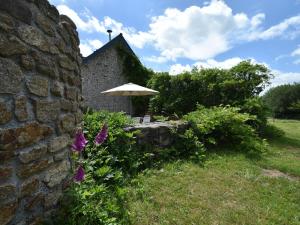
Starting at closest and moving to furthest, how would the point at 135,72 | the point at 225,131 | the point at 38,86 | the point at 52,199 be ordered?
the point at 38,86 < the point at 52,199 < the point at 225,131 < the point at 135,72

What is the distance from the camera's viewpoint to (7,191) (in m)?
1.84

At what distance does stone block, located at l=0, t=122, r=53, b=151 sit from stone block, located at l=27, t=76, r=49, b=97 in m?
0.25

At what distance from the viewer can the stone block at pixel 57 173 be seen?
93.2 inches

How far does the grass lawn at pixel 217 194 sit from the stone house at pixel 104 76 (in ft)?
29.2

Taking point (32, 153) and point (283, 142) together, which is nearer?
point (32, 153)

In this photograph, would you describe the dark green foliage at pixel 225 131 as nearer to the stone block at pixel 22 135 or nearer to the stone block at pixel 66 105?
the stone block at pixel 66 105

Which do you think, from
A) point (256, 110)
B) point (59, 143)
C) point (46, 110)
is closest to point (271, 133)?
point (256, 110)

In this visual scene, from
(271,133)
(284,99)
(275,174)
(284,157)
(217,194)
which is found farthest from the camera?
(284,99)

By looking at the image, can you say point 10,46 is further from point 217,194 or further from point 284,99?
point 284,99

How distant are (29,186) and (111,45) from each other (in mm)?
12803

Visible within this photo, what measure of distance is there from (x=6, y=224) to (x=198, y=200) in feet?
8.25

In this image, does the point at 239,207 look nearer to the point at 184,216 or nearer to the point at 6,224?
the point at 184,216

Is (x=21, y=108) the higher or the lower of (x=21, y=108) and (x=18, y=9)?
the lower

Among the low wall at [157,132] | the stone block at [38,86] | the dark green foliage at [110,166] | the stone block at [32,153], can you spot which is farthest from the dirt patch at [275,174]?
the stone block at [38,86]
